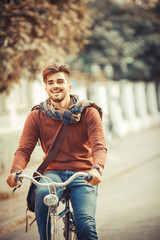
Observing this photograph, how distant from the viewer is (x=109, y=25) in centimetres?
2058

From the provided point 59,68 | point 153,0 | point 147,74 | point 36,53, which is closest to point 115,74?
point 147,74

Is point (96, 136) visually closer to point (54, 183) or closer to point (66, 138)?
point (66, 138)

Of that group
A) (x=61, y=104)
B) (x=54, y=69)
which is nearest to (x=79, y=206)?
(x=61, y=104)

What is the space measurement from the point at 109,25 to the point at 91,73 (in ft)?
8.71

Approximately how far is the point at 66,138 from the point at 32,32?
5.70 meters

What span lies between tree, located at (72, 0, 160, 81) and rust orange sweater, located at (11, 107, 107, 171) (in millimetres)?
16801

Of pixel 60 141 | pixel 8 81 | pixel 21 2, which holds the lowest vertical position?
pixel 60 141

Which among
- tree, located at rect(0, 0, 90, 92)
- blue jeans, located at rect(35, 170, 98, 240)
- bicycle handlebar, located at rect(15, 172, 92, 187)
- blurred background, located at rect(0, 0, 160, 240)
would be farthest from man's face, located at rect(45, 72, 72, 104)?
tree, located at rect(0, 0, 90, 92)

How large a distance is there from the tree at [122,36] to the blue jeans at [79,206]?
1708 cm

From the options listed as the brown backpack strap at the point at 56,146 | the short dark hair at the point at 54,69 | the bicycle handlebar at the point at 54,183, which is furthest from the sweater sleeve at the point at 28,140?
the short dark hair at the point at 54,69

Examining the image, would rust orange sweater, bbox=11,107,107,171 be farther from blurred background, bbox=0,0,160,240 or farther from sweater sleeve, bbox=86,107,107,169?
blurred background, bbox=0,0,160,240

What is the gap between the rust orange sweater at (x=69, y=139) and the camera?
332cm

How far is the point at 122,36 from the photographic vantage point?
21516mm

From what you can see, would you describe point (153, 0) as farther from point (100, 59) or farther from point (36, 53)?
point (36, 53)
